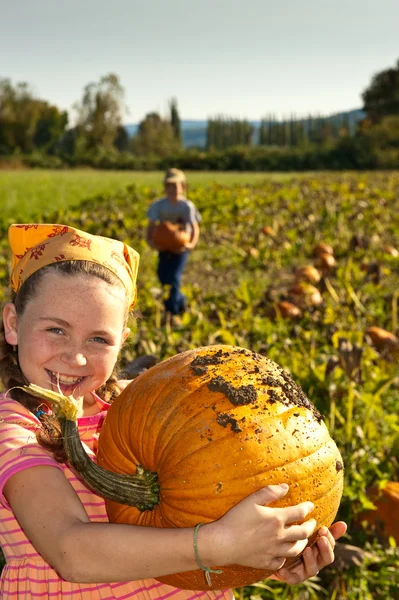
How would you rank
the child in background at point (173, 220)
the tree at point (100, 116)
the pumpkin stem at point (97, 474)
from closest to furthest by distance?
the pumpkin stem at point (97, 474) < the child in background at point (173, 220) < the tree at point (100, 116)

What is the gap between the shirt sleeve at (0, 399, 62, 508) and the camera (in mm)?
1577

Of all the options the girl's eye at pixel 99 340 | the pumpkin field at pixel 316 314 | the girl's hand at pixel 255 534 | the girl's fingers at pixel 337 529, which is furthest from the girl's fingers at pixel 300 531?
the pumpkin field at pixel 316 314

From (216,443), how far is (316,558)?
20.5 inches

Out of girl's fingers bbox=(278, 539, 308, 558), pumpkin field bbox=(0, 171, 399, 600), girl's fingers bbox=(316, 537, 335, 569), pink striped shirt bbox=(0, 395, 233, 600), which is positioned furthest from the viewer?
pumpkin field bbox=(0, 171, 399, 600)

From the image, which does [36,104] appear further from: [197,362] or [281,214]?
[197,362]

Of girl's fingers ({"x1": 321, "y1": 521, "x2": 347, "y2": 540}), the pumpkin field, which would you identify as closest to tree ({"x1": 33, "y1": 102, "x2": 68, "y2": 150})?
the pumpkin field

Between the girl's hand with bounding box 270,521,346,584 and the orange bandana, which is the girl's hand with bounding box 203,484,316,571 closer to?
the girl's hand with bounding box 270,521,346,584

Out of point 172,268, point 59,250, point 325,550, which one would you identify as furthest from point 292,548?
point 172,268

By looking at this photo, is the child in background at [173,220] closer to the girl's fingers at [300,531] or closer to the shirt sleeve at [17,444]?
the shirt sleeve at [17,444]

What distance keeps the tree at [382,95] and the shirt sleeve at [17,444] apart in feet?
267

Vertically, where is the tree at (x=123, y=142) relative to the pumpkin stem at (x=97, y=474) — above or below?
above

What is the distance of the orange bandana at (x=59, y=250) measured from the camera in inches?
73.4

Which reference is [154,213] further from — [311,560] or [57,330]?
[311,560]

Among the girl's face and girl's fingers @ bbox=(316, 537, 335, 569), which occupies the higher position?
the girl's face
